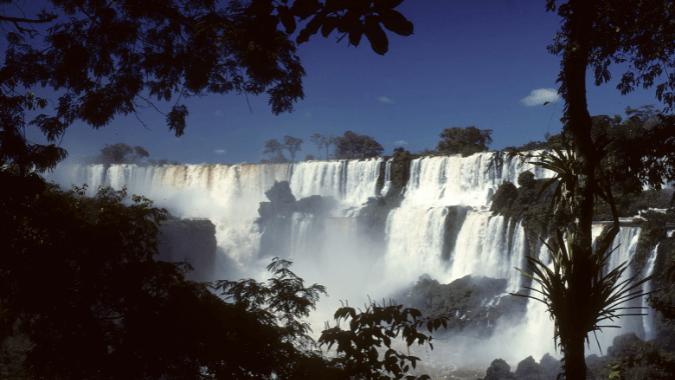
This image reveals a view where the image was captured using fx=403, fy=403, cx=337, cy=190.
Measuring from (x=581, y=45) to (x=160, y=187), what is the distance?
43513 millimetres

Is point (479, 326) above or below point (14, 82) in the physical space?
below

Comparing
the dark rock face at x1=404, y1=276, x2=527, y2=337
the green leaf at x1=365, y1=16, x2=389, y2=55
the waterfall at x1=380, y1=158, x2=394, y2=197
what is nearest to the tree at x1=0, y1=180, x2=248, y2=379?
the green leaf at x1=365, y1=16, x2=389, y2=55

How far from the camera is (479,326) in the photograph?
17984mm

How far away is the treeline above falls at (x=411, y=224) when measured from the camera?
17.1 m

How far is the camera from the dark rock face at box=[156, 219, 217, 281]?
24.9 m

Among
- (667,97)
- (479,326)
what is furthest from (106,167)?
(667,97)

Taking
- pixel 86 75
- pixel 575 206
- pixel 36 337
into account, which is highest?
pixel 86 75

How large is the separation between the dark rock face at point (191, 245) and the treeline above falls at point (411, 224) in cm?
84

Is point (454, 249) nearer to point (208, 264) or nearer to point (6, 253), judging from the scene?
point (208, 264)

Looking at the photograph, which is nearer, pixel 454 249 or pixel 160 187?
pixel 454 249

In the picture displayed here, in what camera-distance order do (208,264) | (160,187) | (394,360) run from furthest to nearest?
(160,187) → (208,264) → (394,360)

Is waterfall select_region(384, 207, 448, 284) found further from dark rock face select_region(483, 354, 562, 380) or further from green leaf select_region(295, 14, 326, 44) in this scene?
green leaf select_region(295, 14, 326, 44)

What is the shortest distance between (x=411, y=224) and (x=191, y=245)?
14623mm

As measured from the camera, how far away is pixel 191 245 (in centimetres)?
2700
